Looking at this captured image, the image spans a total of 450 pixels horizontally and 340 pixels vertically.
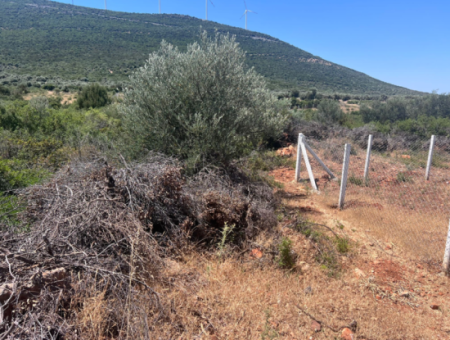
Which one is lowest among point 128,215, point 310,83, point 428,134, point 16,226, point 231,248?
point 231,248

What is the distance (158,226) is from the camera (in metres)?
4.09

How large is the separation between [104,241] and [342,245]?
11.5 ft

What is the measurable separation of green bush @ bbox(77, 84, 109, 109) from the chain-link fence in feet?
45.5

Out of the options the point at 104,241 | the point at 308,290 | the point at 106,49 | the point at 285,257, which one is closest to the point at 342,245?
the point at 285,257

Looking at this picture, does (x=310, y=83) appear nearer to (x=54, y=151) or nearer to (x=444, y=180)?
(x=444, y=180)

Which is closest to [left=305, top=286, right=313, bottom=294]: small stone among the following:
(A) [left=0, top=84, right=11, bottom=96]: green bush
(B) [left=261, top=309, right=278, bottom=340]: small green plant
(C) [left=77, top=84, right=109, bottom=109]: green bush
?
(B) [left=261, top=309, right=278, bottom=340]: small green plant

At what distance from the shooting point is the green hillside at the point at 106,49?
125ft

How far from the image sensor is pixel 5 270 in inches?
96.0

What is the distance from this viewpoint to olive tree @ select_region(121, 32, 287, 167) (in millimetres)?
5684

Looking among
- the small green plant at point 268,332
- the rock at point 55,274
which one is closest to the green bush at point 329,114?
the small green plant at point 268,332

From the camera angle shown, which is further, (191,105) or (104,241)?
(191,105)

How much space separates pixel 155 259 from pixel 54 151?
5.25 metres

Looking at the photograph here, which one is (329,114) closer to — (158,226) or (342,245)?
(342,245)

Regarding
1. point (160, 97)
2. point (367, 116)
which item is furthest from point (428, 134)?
point (160, 97)
